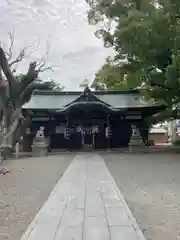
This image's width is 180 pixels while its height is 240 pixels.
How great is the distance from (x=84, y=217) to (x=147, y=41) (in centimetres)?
1449

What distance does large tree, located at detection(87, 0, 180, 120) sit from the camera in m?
18.5

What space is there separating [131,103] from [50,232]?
24693mm

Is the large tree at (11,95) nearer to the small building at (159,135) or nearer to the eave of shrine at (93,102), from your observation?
the eave of shrine at (93,102)

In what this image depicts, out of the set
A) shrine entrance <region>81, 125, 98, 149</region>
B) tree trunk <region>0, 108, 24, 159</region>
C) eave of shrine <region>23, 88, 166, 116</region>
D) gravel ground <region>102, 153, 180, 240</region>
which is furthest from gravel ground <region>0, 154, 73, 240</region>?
shrine entrance <region>81, 125, 98, 149</region>

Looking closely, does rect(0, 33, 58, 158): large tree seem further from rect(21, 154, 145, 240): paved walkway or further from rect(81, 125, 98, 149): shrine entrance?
rect(21, 154, 145, 240): paved walkway

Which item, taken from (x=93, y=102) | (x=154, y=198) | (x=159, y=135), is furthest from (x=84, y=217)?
(x=159, y=135)

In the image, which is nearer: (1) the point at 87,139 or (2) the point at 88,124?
(2) the point at 88,124

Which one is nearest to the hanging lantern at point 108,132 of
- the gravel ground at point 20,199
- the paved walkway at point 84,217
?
the gravel ground at point 20,199

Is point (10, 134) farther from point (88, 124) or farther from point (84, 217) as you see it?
point (84, 217)

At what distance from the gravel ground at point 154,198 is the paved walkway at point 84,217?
0.26 meters

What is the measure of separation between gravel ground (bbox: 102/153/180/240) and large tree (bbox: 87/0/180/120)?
7939 mm

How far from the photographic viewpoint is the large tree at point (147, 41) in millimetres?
18547

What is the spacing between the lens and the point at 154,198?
8.28 metres

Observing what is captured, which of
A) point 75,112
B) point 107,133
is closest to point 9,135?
point 75,112
